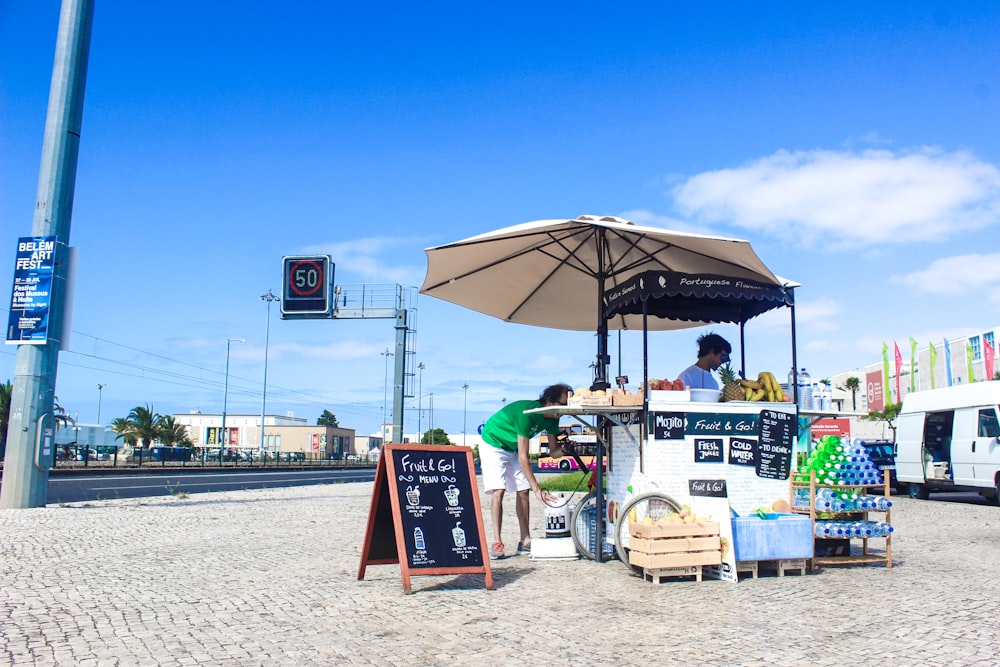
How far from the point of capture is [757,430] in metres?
7.87

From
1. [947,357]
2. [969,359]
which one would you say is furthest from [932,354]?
[969,359]

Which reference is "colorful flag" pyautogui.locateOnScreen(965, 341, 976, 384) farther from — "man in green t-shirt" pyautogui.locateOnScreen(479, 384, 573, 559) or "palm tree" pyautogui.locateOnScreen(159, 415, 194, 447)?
"palm tree" pyautogui.locateOnScreen(159, 415, 194, 447)

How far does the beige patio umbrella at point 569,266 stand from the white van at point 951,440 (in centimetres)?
1002

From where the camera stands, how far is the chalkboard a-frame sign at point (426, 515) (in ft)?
22.3

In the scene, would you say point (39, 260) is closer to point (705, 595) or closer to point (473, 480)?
point (473, 480)

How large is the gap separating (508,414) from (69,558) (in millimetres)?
4700

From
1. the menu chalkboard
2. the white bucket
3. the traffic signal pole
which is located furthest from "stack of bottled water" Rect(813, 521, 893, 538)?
the traffic signal pole

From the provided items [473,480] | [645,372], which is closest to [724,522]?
[645,372]

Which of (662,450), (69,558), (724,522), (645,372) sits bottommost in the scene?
(69,558)

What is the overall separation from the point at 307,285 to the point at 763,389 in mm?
27545

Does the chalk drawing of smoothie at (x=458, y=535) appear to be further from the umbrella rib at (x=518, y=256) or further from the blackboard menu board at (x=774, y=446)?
the umbrella rib at (x=518, y=256)

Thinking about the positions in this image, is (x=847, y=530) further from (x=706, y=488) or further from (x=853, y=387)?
(x=853, y=387)

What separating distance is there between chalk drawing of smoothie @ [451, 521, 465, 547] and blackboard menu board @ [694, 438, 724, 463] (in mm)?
2274

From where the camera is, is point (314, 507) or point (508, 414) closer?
point (508, 414)
